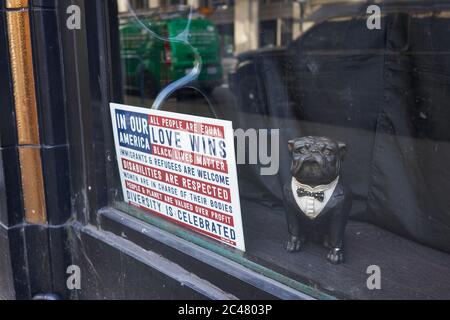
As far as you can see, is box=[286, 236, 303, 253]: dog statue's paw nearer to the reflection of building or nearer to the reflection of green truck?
the reflection of building

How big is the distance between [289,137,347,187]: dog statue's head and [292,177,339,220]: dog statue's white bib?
26 mm

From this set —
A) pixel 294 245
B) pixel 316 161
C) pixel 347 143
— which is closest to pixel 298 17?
pixel 347 143

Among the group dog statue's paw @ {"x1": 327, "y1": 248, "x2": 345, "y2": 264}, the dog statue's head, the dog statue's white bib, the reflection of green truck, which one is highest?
the reflection of green truck

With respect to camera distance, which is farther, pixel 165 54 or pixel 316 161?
pixel 165 54

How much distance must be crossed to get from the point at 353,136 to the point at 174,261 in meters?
1.50

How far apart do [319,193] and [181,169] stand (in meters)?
0.76

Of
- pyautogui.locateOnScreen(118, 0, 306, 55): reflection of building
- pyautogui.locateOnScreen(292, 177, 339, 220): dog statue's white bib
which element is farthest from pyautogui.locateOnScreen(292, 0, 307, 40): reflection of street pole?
pyautogui.locateOnScreen(292, 177, 339, 220): dog statue's white bib

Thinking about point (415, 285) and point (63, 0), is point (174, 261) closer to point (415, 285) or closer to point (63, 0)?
point (415, 285)

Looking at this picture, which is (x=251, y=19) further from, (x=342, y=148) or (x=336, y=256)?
(x=336, y=256)

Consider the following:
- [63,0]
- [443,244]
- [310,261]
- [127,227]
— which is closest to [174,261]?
[127,227]

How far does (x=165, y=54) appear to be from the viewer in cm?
593

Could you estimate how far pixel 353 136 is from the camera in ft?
10.8

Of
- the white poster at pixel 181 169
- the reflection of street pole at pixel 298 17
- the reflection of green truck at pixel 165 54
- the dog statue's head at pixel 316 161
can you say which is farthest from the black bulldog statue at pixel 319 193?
the reflection of green truck at pixel 165 54

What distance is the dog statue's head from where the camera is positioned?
227cm
